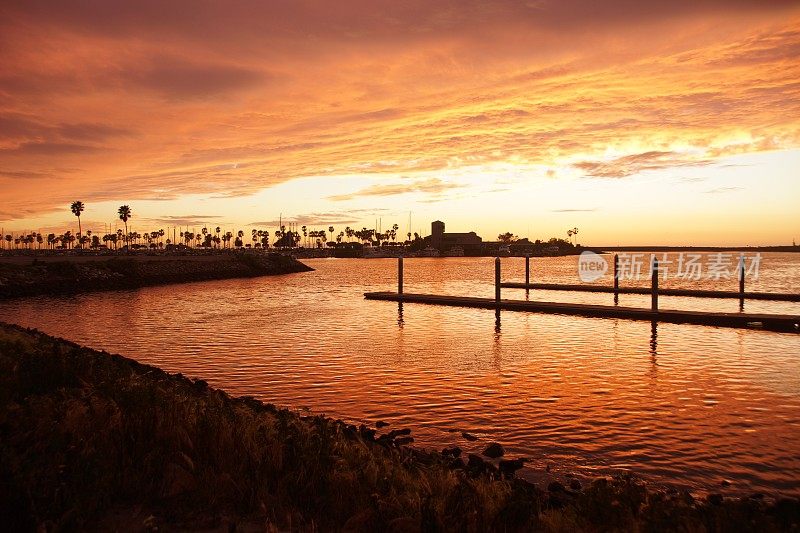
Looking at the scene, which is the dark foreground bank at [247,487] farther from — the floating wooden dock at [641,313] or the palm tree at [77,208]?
the palm tree at [77,208]

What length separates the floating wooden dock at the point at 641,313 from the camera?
26062 millimetres

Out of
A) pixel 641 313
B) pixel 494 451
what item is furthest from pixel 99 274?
pixel 494 451

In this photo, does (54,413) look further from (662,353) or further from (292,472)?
(662,353)

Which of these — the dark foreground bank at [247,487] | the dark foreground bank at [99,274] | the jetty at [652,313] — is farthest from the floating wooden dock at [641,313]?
the dark foreground bank at [99,274]

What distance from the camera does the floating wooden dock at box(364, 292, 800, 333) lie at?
26.1 m

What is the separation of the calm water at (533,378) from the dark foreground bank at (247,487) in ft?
8.25

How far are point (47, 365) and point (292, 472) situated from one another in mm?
6895

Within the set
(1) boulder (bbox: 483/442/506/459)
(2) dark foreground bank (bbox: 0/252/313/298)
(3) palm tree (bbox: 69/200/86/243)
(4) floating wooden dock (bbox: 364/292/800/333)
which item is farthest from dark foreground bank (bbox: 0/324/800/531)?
(3) palm tree (bbox: 69/200/86/243)

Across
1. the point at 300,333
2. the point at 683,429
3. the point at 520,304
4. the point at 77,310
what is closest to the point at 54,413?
the point at 683,429

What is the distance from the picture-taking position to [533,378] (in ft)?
55.6

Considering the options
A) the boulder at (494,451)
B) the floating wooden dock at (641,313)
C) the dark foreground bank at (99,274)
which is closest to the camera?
the boulder at (494,451)

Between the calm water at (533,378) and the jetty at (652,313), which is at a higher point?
the jetty at (652,313)

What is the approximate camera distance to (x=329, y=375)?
17562mm

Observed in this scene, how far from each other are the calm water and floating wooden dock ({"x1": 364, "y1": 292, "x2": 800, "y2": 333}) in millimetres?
1274
